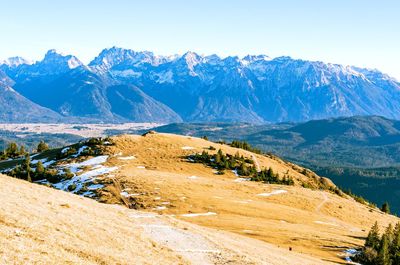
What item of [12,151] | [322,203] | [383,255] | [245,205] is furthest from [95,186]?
[12,151]

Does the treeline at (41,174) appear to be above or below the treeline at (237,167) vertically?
below

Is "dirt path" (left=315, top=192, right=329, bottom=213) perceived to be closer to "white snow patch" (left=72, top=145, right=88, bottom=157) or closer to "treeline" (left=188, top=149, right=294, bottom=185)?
"treeline" (left=188, top=149, right=294, bottom=185)

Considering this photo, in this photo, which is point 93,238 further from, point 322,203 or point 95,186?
Result: point 322,203

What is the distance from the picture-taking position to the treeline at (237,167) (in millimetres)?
140275

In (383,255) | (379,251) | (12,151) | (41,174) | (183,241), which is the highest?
(183,241)

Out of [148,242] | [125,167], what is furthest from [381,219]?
[148,242]

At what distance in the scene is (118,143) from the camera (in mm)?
149125

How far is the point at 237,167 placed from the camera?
479ft

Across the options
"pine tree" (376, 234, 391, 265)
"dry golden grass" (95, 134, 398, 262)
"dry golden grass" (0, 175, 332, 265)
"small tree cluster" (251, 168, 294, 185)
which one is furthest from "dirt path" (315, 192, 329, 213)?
"dry golden grass" (0, 175, 332, 265)

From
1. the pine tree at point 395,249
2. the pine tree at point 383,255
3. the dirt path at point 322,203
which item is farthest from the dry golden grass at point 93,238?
the dirt path at point 322,203

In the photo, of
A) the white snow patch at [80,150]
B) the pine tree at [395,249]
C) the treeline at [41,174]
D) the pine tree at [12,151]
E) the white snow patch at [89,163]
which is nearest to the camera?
the pine tree at [395,249]

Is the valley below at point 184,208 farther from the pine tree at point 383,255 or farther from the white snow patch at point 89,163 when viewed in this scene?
the pine tree at point 383,255

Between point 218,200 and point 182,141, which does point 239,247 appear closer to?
point 218,200

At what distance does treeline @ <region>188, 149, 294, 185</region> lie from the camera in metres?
140
